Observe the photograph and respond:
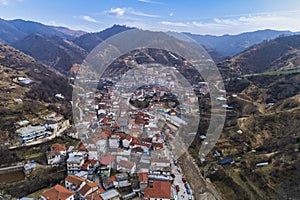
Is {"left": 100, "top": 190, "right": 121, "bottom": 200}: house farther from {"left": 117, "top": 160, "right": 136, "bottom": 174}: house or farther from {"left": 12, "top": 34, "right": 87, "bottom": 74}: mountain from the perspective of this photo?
{"left": 12, "top": 34, "right": 87, "bottom": 74}: mountain

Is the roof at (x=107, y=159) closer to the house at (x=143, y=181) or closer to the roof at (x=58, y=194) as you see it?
the house at (x=143, y=181)

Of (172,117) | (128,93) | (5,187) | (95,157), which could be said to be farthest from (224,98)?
(5,187)

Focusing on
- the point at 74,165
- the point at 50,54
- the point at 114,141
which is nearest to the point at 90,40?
the point at 50,54

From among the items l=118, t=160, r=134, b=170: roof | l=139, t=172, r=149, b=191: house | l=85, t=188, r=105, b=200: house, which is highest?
l=85, t=188, r=105, b=200: house

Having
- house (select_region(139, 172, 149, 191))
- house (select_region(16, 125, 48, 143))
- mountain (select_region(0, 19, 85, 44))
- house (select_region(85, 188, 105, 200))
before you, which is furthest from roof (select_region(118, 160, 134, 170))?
mountain (select_region(0, 19, 85, 44))

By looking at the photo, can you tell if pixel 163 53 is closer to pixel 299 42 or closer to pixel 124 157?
pixel 299 42

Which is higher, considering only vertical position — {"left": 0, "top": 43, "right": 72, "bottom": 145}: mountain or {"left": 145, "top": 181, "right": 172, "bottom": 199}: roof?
{"left": 0, "top": 43, "right": 72, "bottom": 145}: mountain

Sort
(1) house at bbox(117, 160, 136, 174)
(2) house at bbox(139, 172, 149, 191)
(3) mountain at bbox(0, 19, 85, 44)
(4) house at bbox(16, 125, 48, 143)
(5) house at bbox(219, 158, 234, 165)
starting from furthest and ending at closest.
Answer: (3) mountain at bbox(0, 19, 85, 44) < (4) house at bbox(16, 125, 48, 143) < (5) house at bbox(219, 158, 234, 165) < (1) house at bbox(117, 160, 136, 174) < (2) house at bbox(139, 172, 149, 191)
